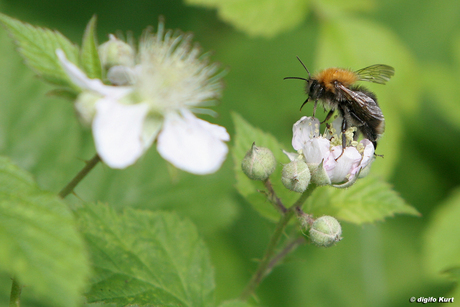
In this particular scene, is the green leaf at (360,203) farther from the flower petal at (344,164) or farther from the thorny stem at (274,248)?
the flower petal at (344,164)

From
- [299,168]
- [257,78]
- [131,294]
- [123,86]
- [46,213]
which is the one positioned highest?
[257,78]

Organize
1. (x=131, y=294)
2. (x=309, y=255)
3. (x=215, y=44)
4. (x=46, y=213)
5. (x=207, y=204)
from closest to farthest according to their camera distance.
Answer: (x=46, y=213), (x=131, y=294), (x=207, y=204), (x=309, y=255), (x=215, y=44)

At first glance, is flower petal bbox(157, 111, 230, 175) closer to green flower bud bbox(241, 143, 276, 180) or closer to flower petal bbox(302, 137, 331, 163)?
green flower bud bbox(241, 143, 276, 180)

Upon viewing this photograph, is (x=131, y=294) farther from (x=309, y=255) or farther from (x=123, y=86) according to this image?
(x=309, y=255)

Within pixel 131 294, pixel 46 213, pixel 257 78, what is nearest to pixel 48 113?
pixel 131 294

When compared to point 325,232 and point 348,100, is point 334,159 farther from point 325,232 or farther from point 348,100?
point 348,100

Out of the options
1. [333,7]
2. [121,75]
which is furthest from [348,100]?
[333,7]
